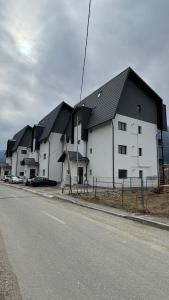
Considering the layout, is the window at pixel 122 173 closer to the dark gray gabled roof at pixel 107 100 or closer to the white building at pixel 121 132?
the white building at pixel 121 132

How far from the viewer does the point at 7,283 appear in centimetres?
435

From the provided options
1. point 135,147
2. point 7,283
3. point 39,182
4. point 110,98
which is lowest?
point 7,283

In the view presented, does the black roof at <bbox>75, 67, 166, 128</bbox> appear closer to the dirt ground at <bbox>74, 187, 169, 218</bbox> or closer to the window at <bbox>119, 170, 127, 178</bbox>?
the window at <bbox>119, 170, 127, 178</bbox>

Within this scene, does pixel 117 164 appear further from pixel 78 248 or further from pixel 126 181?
pixel 78 248

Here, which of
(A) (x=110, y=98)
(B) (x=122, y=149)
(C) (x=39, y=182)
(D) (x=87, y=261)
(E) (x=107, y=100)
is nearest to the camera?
(D) (x=87, y=261)

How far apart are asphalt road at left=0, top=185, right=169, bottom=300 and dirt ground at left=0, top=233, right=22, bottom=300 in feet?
0.34

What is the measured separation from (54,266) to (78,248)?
1.42 m

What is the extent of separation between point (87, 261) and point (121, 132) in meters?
28.6

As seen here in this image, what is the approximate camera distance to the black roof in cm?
3231

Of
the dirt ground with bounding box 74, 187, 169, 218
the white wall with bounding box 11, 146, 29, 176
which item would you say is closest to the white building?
the dirt ground with bounding box 74, 187, 169, 218

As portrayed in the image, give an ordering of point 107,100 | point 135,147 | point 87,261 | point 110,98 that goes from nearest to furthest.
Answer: point 87,261 < point 110,98 < point 135,147 < point 107,100

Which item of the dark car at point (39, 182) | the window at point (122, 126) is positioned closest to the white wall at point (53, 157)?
the dark car at point (39, 182)

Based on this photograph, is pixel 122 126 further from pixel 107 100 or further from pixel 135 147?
pixel 107 100

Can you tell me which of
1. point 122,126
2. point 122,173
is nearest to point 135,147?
point 122,126
